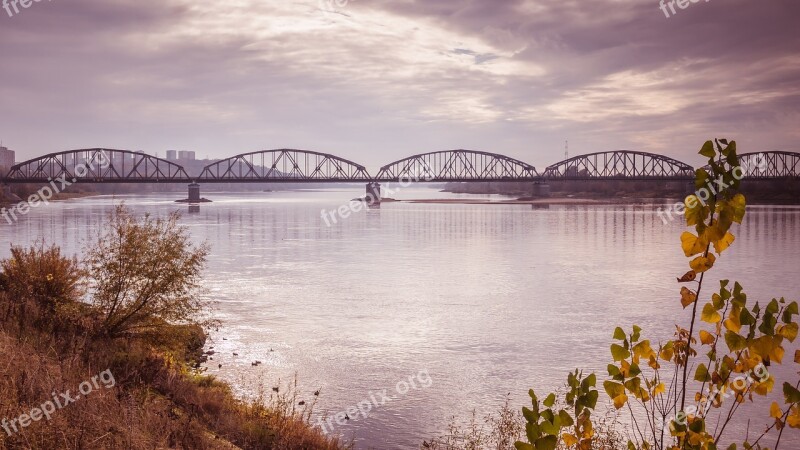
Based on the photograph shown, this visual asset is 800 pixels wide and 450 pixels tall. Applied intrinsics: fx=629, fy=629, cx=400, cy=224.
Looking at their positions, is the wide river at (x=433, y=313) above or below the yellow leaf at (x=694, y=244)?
below

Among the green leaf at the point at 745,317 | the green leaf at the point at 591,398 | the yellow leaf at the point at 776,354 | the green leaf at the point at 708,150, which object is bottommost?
the green leaf at the point at 591,398

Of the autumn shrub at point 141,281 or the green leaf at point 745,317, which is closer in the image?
the green leaf at point 745,317

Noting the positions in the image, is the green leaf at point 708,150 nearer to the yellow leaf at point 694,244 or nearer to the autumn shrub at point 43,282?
the yellow leaf at point 694,244

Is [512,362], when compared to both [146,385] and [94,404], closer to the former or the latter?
[146,385]

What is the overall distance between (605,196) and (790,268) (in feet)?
535

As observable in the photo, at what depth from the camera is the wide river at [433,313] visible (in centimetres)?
1571

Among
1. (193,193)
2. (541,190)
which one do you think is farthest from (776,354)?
(541,190)

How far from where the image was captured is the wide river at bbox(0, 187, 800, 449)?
15.7 metres

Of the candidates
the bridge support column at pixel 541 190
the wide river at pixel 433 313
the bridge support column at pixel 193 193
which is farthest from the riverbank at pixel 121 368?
the bridge support column at pixel 541 190

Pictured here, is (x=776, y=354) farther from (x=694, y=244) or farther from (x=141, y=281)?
(x=141, y=281)

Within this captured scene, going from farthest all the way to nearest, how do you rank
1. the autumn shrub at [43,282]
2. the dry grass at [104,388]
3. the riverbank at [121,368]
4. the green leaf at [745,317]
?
the autumn shrub at [43,282], the riverbank at [121,368], the dry grass at [104,388], the green leaf at [745,317]

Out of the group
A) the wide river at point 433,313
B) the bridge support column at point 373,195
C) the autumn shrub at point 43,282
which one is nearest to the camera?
the wide river at point 433,313

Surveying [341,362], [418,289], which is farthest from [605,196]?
[341,362]

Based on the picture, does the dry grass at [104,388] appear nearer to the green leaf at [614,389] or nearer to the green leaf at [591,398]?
the green leaf at [614,389]
